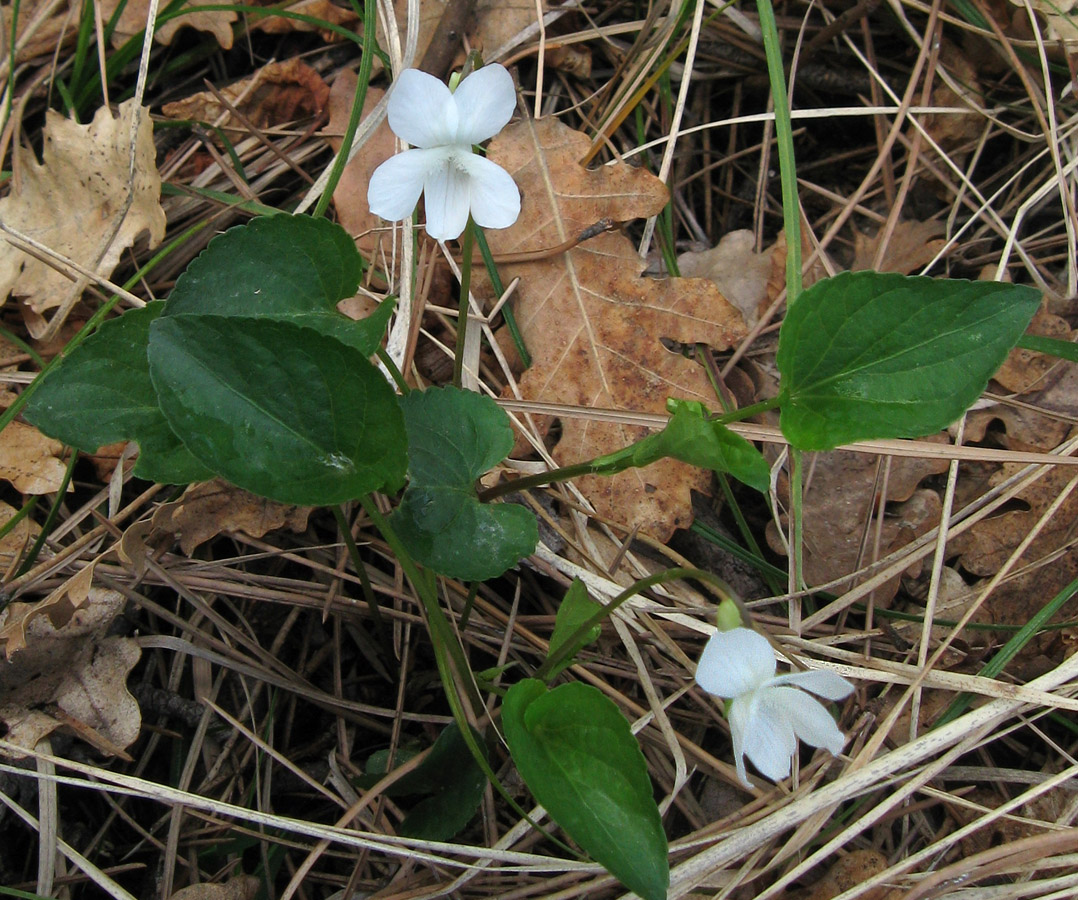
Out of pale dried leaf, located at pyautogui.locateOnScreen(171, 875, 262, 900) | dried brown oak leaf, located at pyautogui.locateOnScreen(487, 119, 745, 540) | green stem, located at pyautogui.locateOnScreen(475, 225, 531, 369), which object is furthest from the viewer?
green stem, located at pyautogui.locateOnScreen(475, 225, 531, 369)

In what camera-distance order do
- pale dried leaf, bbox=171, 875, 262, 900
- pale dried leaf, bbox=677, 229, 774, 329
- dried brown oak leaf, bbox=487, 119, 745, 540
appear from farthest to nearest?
pale dried leaf, bbox=677, 229, 774, 329 < dried brown oak leaf, bbox=487, 119, 745, 540 < pale dried leaf, bbox=171, 875, 262, 900

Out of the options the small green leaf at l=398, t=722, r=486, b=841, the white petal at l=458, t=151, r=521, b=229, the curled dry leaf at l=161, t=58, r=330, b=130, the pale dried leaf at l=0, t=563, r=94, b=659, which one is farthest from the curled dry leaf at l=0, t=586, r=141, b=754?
the curled dry leaf at l=161, t=58, r=330, b=130

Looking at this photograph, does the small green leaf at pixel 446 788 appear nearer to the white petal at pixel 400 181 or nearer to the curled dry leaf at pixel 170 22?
the white petal at pixel 400 181

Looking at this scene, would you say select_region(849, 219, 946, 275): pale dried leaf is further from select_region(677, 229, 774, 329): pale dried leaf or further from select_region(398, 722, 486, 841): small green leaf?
select_region(398, 722, 486, 841): small green leaf

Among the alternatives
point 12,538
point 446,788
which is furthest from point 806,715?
point 12,538

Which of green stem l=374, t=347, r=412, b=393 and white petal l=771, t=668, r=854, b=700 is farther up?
green stem l=374, t=347, r=412, b=393

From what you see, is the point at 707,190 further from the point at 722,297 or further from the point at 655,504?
the point at 655,504

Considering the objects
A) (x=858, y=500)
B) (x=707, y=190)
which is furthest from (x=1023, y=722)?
(x=707, y=190)

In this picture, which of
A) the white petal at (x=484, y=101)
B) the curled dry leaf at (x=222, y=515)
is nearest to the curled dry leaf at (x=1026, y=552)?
the white petal at (x=484, y=101)
